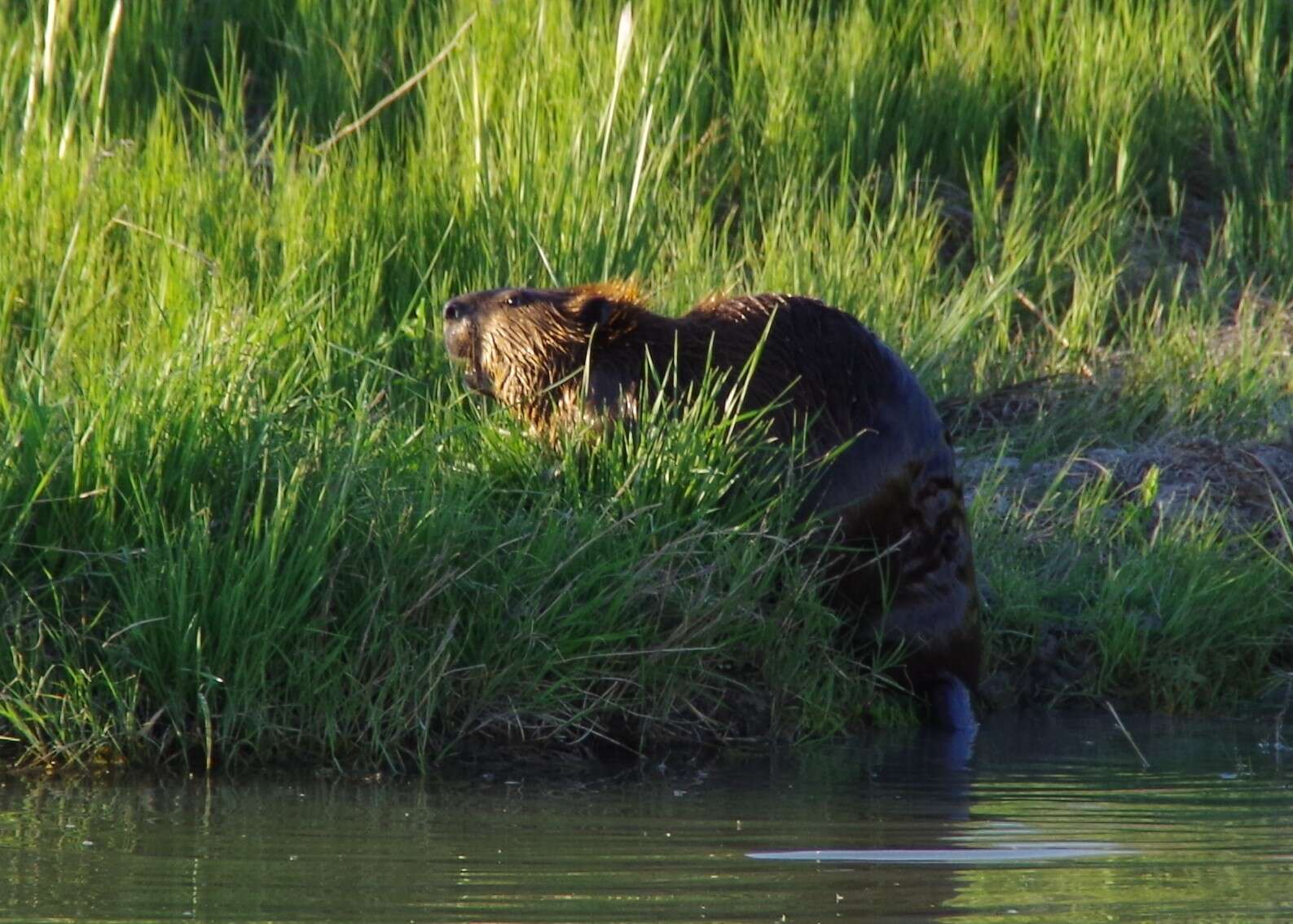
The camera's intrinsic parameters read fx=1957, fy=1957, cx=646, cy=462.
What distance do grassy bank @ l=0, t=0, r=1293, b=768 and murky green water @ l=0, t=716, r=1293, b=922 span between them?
0.88ft

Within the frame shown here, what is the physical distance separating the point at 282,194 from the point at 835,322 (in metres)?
1.79

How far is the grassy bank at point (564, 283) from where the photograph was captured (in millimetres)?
3605

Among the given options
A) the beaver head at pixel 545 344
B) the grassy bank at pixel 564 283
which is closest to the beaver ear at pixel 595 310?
the beaver head at pixel 545 344

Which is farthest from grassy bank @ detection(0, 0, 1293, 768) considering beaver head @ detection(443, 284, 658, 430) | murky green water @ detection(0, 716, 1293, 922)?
murky green water @ detection(0, 716, 1293, 922)

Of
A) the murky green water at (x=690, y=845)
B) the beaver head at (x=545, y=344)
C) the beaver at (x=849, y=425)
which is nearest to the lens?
the murky green water at (x=690, y=845)

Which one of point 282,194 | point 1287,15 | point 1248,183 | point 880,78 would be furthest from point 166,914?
point 1287,15

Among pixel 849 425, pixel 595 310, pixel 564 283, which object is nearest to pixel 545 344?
pixel 595 310

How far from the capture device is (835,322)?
4387mm

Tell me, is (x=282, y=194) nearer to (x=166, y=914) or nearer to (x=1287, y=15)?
(x=166, y=914)

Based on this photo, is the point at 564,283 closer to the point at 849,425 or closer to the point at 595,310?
the point at 595,310

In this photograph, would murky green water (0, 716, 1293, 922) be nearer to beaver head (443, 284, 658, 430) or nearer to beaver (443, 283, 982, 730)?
beaver (443, 283, 982, 730)

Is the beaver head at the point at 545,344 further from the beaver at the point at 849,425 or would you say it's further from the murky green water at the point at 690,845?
the murky green water at the point at 690,845

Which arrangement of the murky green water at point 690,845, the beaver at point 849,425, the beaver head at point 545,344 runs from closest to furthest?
the murky green water at point 690,845, the beaver at point 849,425, the beaver head at point 545,344

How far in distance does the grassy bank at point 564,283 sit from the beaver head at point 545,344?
0.46 feet
